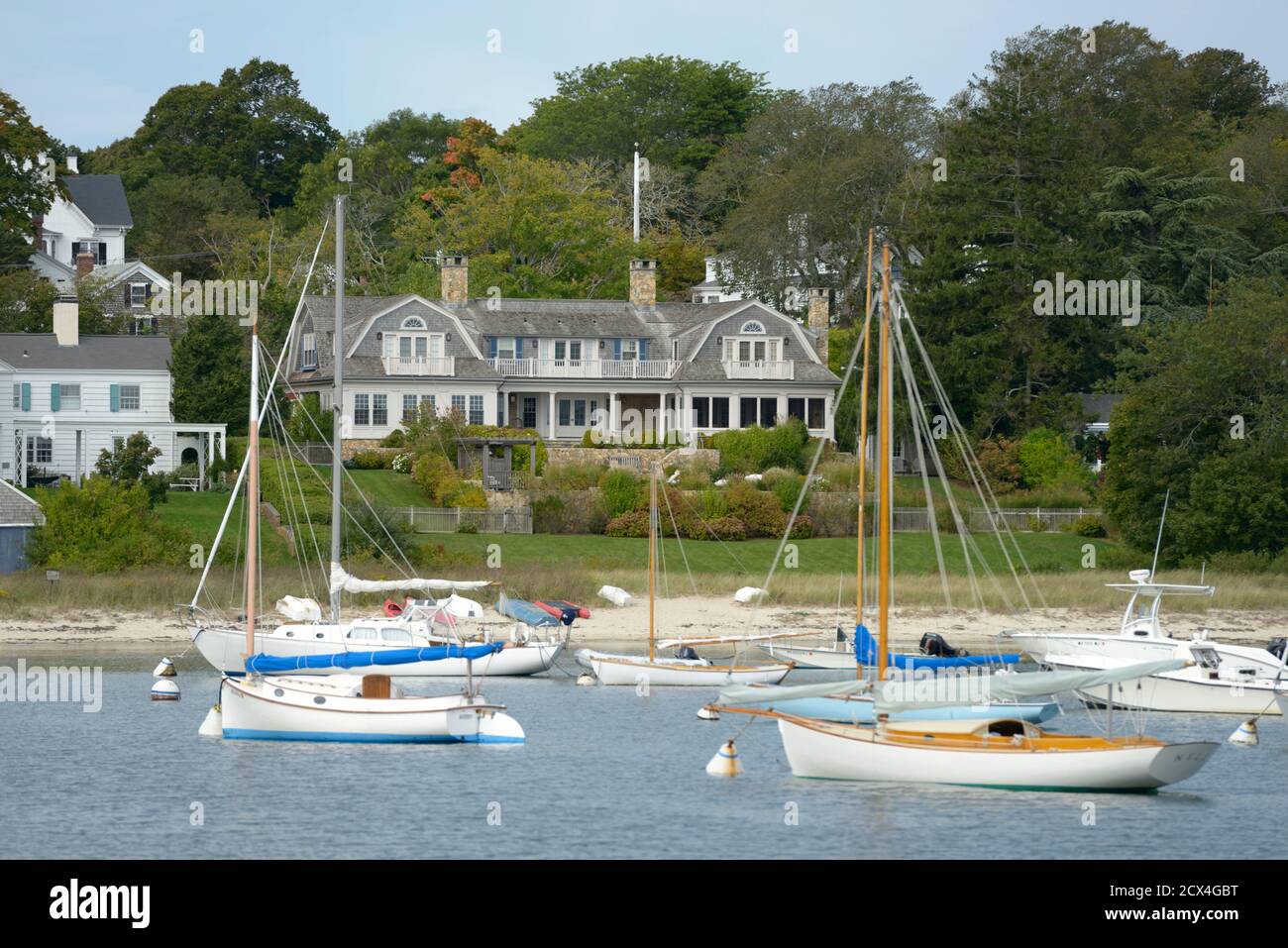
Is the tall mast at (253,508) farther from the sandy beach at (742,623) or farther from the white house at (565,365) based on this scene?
the white house at (565,365)

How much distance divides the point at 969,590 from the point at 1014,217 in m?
30.5

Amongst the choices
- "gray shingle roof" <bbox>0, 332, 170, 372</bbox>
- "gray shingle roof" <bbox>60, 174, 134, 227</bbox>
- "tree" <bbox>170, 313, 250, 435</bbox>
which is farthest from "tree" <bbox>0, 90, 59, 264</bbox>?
"gray shingle roof" <bbox>60, 174, 134, 227</bbox>

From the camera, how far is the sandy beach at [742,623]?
2092 inches

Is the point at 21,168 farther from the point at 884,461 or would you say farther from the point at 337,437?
the point at 884,461

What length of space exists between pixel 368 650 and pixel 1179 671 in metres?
19.1

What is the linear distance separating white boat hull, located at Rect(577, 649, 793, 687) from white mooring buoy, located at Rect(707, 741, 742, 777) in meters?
10.1

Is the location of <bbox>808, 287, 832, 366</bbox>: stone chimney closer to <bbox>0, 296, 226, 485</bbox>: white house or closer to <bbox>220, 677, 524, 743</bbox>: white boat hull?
<bbox>0, 296, 226, 485</bbox>: white house

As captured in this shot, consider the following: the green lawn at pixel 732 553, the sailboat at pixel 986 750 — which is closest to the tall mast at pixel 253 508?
the sailboat at pixel 986 750

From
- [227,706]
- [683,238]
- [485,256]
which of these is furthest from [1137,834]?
[683,238]

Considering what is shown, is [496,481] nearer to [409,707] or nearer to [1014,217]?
[1014,217]

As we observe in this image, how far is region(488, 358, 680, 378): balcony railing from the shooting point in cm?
8769

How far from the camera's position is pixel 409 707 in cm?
3919

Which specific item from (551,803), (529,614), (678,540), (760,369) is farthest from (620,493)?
(551,803)

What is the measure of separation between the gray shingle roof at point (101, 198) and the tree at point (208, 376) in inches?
1934
